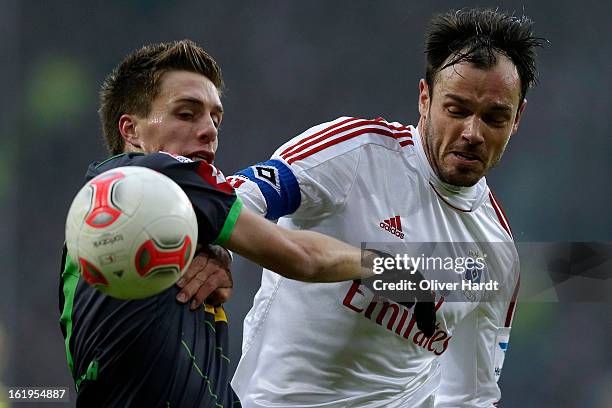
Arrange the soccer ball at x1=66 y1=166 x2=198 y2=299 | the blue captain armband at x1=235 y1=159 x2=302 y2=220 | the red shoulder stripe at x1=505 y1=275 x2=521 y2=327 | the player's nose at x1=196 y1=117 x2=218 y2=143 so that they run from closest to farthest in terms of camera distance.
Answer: the soccer ball at x1=66 y1=166 x2=198 y2=299 → the player's nose at x1=196 y1=117 x2=218 y2=143 → the blue captain armband at x1=235 y1=159 x2=302 y2=220 → the red shoulder stripe at x1=505 y1=275 x2=521 y2=327

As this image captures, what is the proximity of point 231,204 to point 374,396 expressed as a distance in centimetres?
142

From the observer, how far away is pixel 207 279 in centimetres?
252

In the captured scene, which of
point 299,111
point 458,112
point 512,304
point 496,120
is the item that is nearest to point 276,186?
point 458,112

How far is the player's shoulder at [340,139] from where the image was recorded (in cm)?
321

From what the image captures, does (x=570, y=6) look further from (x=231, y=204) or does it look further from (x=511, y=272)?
(x=231, y=204)

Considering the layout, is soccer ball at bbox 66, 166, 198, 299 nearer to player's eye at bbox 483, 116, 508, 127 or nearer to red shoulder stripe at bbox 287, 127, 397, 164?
red shoulder stripe at bbox 287, 127, 397, 164

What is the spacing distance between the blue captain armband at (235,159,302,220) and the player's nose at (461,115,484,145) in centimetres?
71

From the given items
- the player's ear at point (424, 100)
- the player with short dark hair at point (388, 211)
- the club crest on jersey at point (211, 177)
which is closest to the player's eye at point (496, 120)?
the player with short dark hair at point (388, 211)

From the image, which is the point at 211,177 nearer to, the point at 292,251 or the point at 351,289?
the point at 292,251

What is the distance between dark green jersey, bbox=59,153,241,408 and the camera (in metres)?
2.30

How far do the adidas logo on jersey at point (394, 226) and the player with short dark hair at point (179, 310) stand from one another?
0.85 metres

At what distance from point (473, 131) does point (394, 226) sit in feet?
1.56

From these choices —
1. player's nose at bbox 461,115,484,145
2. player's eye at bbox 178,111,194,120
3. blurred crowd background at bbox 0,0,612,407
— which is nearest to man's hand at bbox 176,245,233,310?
player's eye at bbox 178,111,194,120

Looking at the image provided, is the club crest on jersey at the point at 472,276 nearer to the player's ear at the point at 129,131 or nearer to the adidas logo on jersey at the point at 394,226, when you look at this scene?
the adidas logo on jersey at the point at 394,226
